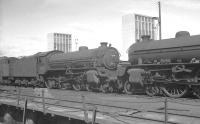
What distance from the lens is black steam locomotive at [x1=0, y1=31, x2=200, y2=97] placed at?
1570cm

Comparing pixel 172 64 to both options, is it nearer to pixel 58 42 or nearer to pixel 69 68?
pixel 69 68

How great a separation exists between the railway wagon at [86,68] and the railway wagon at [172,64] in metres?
3.93

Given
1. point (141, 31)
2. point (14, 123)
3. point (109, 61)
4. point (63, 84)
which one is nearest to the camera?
point (14, 123)

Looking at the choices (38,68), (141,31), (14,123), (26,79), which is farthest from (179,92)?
(141,31)

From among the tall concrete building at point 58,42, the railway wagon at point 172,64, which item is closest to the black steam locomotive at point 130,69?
the railway wagon at point 172,64

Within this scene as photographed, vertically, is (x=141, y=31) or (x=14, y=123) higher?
(x=141, y=31)

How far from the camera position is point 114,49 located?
2431cm

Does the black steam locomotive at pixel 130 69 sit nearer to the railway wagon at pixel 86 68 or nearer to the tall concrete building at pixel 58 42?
the railway wagon at pixel 86 68

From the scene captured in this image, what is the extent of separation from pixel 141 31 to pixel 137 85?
55.0 m

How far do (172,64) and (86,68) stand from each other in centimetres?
818

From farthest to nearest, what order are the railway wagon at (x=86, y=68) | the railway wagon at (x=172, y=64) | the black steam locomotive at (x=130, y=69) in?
the railway wagon at (x=86, y=68)
the black steam locomotive at (x=130, y=69)
the railway wagon at (x=172, y=64)

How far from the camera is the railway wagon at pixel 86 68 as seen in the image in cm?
2200

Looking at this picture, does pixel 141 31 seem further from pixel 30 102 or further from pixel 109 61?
pixel 30 102

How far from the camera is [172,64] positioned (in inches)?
635
